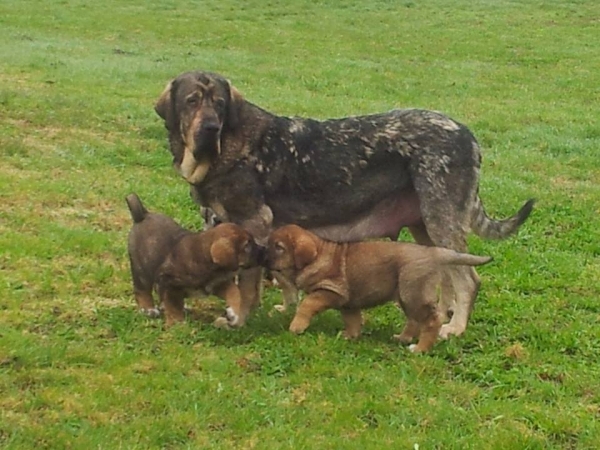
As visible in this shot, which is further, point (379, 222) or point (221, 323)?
point (379, 222)

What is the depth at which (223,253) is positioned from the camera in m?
7.54

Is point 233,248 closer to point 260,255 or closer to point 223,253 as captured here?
point 223,253

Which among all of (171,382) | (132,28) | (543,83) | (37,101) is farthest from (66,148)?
(132,28)

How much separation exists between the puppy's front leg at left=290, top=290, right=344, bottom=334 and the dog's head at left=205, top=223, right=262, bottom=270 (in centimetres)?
52

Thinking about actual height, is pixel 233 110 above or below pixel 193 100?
below

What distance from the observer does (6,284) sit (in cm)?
811

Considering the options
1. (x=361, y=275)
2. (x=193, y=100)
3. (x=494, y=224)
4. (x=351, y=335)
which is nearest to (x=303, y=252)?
(x=361, y=275)

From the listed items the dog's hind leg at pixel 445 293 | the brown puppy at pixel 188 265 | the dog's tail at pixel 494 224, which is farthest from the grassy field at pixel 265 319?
the dog's tail at pixel 494 224

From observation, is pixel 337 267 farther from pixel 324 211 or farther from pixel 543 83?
pixel 543 83

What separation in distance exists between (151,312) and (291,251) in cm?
118

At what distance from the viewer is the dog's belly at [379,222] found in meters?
8.30

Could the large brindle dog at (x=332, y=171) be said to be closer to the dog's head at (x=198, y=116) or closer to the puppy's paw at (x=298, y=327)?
the dog's head at (x=198, y=116)

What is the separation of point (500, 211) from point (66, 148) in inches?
229

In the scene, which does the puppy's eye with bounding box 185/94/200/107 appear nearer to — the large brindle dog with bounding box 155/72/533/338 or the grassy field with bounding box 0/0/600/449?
the large brindle dog with bounding box 155/72/533/338
